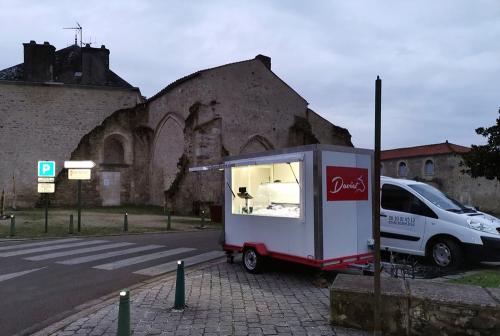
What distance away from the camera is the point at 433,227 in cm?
941

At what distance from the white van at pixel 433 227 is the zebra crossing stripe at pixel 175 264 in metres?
4.06

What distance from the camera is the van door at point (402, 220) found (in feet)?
31.8

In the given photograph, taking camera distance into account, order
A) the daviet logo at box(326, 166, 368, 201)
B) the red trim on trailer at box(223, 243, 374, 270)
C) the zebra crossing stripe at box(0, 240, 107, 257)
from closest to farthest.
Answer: the red trim on trailer at box(223, 243, 374, 270) → the daviet logo at box(326, 166, 368, 201) → the zebra crossing stripe at box(0, 240, 107, 257)

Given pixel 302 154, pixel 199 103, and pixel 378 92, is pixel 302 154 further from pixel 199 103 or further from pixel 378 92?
pixel 199 103

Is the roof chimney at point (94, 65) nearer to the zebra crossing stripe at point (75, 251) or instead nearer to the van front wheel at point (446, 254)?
the zebra crossing stripe at point (75, 251)

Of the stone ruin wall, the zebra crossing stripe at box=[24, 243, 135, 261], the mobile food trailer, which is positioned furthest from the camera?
the stone ruin wall

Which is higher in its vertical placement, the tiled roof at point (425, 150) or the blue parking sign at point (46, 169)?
the tiled roof at point (425, 150)

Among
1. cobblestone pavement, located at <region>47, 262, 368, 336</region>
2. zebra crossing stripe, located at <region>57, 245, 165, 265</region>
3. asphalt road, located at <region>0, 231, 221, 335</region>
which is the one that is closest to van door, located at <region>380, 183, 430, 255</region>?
cobblestone pavement, located at <region>47, 262, 368, 336</region>

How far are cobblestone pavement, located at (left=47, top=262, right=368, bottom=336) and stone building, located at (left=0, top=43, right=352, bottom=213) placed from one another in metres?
18.5

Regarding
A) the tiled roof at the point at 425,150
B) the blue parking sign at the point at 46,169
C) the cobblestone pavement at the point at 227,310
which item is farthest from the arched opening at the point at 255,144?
the tiled roof at the point at 425,150

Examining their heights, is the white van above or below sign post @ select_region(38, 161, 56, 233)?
below

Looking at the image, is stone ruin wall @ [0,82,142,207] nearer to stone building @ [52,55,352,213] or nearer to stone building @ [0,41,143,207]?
stone building @ [0,41,143,207]

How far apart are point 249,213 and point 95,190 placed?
24997 millimetres

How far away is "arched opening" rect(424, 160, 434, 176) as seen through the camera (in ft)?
143
